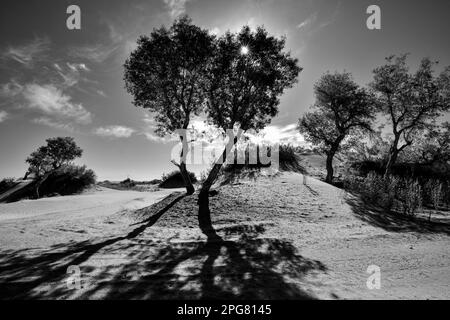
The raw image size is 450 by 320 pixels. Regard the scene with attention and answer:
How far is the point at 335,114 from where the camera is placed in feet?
64.4

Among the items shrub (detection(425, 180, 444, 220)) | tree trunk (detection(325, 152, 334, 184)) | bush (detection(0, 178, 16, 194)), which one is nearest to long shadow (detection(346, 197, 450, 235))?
shrub (detection(425, 180, 444, 220))

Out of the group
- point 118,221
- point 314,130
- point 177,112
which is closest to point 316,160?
point 314,130

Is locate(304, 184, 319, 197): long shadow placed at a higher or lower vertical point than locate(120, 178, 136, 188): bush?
higher

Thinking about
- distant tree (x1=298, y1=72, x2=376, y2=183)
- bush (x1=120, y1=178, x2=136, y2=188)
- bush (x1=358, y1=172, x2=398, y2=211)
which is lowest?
bush (x1=120, y1=178, x2=136, y2=188)

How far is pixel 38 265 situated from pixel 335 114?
21.5 m

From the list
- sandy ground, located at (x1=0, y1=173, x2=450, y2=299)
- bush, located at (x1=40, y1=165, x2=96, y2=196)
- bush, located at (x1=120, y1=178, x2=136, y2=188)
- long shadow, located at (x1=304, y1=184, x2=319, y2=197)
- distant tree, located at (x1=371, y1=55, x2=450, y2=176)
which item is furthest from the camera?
bush, located at (x1=120, y1=178, x2=136, y2=188)

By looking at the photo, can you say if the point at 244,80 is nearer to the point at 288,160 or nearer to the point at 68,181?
the point at 288,160

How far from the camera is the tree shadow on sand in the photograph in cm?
371

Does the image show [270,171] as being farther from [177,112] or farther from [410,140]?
[410,140]

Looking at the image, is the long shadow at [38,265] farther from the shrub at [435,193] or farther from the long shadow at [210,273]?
the shrub at [435,193]

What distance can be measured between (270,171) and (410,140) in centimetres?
1413

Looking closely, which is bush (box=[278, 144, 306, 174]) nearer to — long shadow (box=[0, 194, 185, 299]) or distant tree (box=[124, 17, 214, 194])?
distant tree (box=[124, 17, 214, 194])

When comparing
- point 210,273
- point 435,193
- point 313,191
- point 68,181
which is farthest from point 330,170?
point 68,181

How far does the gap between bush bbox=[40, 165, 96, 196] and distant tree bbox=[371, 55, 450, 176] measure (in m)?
30.5
